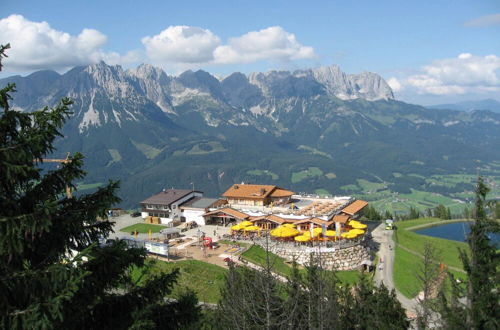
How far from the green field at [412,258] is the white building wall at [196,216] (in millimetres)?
30954

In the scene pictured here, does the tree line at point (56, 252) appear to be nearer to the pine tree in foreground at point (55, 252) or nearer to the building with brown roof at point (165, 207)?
the pine tree in foreground at point (55, 252)

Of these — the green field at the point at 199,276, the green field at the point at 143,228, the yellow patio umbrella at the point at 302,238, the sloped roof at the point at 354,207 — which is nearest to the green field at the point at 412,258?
the sloped roof at the point at 354,207

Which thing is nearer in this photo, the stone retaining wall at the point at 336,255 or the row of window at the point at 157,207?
the stone retaining wall at the point at 336,255

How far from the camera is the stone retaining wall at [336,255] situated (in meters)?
50.9

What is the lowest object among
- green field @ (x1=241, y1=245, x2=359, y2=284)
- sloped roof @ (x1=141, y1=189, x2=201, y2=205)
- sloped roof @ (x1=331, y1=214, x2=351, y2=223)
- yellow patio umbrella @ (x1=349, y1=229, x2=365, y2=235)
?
green field @ (x1=241, y1=245, x2=359, y2=284)

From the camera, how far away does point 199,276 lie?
43.8 metres

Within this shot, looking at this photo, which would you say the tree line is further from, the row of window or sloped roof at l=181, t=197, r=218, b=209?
the row of window

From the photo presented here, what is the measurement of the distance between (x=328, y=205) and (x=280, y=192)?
9658 mm

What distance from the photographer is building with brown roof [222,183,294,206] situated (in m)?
70.5

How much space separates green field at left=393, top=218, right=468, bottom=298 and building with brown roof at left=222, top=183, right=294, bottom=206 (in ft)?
66.3

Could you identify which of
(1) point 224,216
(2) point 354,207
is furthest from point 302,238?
(2) point 354,207

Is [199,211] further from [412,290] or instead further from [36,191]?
[36,191]

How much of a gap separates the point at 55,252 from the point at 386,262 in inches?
2025

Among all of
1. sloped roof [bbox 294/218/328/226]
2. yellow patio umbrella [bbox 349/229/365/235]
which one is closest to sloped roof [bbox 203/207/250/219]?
sloped roof [bbox 294/218/328/226]
